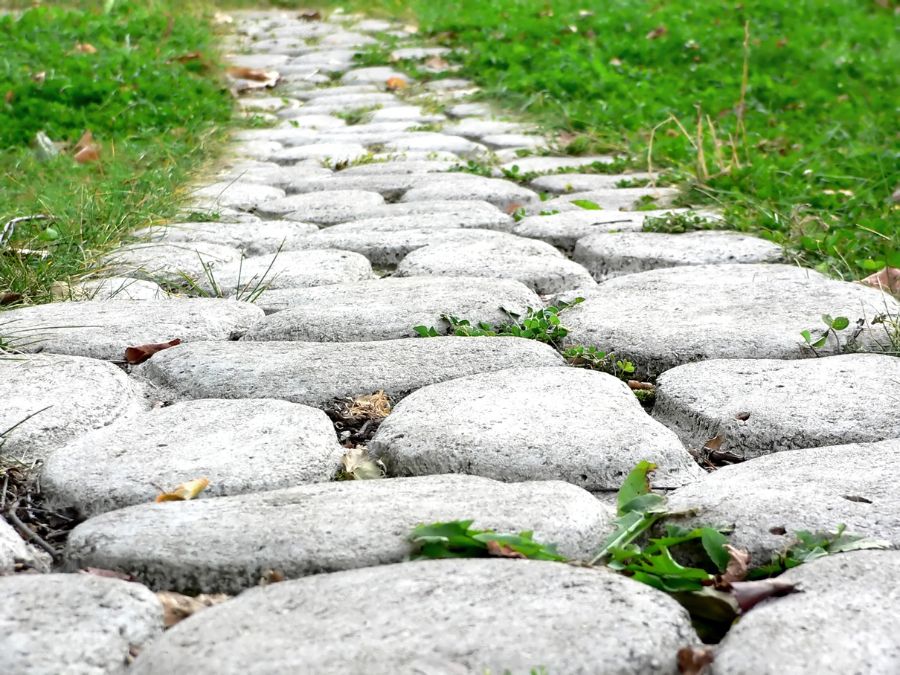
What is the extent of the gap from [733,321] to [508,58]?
3.90 metres

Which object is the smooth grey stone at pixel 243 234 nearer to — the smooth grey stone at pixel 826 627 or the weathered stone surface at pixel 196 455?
the weathered stone surface at pixel 196 455

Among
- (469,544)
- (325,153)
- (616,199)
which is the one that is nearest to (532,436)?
(469,544)

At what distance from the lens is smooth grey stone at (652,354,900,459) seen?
1.43 metres

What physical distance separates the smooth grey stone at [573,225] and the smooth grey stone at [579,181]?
451 mm

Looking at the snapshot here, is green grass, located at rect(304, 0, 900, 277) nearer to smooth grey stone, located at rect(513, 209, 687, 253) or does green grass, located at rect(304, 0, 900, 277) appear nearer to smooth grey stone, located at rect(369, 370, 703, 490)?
smooth grey stone, located at rect(513, 209, 687, 253)

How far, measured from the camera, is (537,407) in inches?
57.2

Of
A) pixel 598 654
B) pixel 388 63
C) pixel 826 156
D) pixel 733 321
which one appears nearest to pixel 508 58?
pixel 388 63

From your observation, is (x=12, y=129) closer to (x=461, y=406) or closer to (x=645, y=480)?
(x=461, y=406)

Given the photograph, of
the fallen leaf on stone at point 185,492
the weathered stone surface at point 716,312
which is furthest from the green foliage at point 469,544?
the weathered stone surface at point 716,312

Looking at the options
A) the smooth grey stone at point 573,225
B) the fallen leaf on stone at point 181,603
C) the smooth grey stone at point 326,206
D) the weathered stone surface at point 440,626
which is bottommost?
the smooth grey stone at point 326,206

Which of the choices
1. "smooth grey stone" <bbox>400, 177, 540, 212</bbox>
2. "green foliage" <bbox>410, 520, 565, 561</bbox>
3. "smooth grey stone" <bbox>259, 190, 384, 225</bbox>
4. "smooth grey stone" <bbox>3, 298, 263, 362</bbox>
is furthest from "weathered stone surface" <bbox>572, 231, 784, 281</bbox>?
"green foliage" <bbox>410, 520, 565, 561</bbox>

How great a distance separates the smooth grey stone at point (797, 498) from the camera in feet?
3.77

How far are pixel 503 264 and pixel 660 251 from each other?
15.5 inches

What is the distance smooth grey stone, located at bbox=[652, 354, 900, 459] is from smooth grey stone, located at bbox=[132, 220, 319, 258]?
48.7 inches
